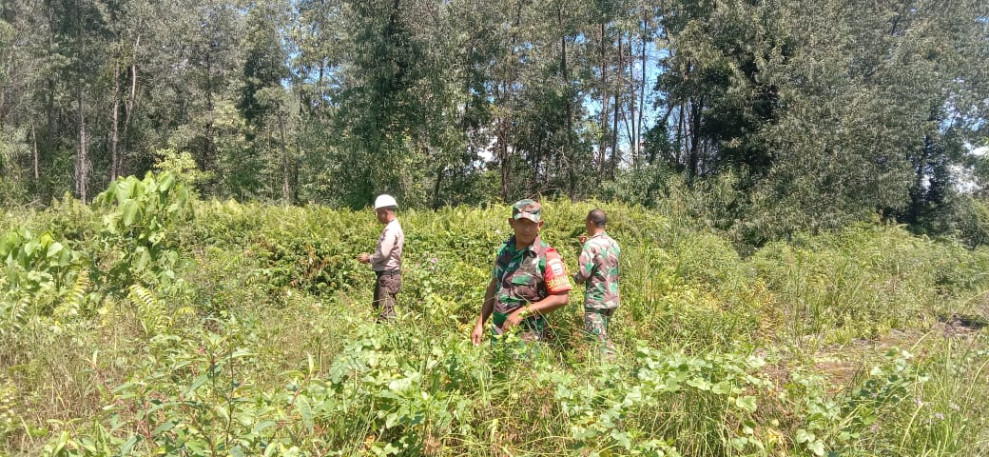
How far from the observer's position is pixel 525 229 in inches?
128

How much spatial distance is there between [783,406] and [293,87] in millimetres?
27719

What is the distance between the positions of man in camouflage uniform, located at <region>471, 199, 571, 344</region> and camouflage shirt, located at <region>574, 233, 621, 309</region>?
700mm

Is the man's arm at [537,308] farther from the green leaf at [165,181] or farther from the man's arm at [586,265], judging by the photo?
the green leaf at [165,181]

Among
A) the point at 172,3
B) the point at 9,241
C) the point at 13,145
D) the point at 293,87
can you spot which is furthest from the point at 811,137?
the point at 13,145

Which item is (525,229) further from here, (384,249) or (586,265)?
(384,249)

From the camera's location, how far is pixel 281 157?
1180 inches

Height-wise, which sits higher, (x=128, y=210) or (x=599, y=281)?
(x=128, y=210)

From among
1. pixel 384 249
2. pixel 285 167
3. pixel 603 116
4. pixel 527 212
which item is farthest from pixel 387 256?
pixel 285 167

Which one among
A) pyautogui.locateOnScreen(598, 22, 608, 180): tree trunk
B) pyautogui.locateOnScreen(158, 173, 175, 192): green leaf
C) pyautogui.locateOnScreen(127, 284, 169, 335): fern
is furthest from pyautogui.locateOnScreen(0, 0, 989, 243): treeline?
pyautogui.locateOnScreen(127, 284, 169, 335): fern

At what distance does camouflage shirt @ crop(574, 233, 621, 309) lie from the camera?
155 inches

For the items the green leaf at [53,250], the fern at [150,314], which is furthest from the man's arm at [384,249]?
the green leaf at [53,250]

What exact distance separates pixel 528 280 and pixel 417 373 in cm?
119

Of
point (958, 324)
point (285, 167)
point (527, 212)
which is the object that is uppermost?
point (285, 167)

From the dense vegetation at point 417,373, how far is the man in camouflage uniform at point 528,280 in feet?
0.99
